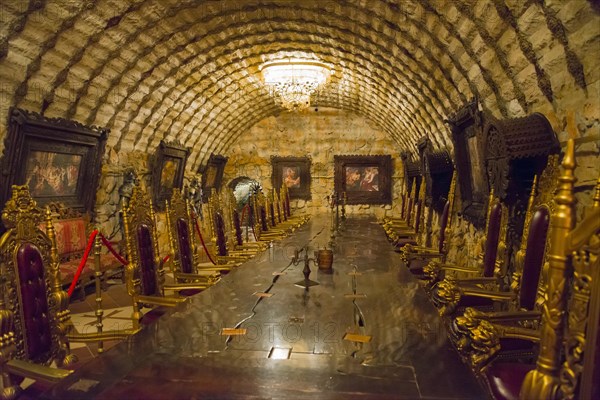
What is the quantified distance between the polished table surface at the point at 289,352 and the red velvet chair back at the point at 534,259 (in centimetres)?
73

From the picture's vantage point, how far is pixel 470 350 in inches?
96.8

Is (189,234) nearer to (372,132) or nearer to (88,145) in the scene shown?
(88,145)

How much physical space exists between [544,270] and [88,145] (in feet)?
22.6

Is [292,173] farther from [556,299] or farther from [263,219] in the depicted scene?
[556,299]

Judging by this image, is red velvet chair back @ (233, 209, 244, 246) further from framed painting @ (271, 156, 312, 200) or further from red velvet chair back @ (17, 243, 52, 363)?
framed painting @ (271, 156, 312, 200)

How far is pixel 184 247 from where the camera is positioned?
14.1ft

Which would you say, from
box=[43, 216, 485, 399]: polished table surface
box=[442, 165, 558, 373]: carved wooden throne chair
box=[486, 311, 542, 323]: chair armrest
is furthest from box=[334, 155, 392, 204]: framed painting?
box=[486, 311, 542, 323]: chair armrest

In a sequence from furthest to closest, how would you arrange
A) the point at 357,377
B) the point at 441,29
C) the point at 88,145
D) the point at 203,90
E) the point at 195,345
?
the point at 203,90 → the point at 88,145 → the point at 441,29 → the point at 195,345 → the point at 357,377

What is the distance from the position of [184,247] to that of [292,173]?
9.84 m

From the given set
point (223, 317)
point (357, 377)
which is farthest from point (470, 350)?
point (223, 317)

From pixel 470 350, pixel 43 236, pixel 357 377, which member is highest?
pixel 43 236

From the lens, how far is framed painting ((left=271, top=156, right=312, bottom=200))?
13.9 metres

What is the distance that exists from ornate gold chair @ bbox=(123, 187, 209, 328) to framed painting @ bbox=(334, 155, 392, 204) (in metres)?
10.4

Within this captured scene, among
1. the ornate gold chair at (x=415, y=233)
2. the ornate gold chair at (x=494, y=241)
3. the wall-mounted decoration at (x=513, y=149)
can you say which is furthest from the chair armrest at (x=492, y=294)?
the ornate gold chair at (x=415, y=233)
